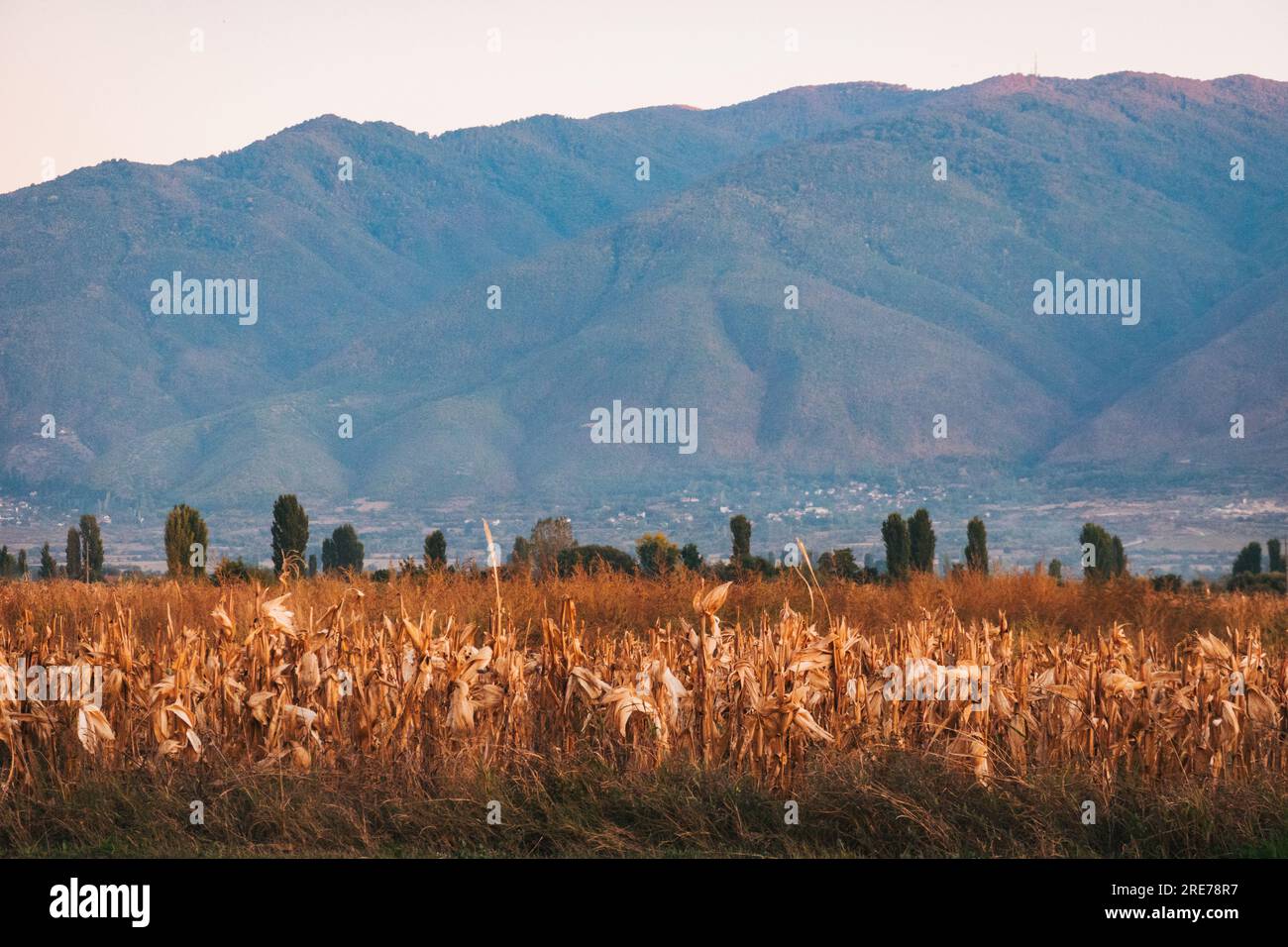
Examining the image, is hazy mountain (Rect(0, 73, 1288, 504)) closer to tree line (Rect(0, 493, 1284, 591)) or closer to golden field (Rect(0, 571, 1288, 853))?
tree line (Rect(0, 493, 1284, 591))

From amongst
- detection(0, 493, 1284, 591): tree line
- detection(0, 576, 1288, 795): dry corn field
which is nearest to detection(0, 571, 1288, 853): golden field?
detection(0, 576, 1288, 795): dry corn field

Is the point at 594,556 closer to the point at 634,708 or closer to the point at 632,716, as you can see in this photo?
the point at 632,716

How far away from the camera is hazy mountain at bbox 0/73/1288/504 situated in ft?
370

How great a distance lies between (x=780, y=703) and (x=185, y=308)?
506 ft

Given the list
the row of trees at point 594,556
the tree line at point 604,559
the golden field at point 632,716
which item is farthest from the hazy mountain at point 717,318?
the golden field at point 632,716

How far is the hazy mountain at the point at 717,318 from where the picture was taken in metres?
113

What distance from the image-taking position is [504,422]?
119 m

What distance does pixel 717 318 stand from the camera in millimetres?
127375

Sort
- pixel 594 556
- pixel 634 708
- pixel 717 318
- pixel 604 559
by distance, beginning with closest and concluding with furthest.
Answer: pixel 634 708 < pixel 604 559 < pixel 594 556 < pixel 717 318

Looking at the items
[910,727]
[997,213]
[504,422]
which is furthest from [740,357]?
[910,727]

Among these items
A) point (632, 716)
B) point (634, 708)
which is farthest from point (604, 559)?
point (634, 708)

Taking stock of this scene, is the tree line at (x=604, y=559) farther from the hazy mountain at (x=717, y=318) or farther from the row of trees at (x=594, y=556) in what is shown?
the hazy mountain at (x=717, y=318)

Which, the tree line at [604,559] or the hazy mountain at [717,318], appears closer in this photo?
the tree line at [604,559]
